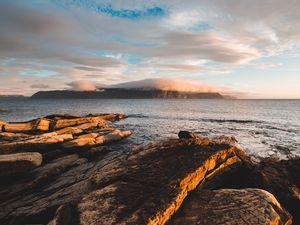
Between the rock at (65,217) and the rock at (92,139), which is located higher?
the rock at (65,217)

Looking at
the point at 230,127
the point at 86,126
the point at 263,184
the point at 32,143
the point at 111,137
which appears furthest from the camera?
the point at 230,127

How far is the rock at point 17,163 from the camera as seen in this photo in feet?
38.8

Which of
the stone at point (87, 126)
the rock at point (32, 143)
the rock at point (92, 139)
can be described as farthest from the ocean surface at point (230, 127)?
the rock at point (32, 143)

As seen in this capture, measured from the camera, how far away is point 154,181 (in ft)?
24.6

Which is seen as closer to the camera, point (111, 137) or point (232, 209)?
point (232, 209)

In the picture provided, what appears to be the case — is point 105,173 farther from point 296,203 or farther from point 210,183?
point 296,203

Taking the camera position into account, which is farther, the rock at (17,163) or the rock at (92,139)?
the rock at (92,139)

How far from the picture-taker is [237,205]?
6.40 metres

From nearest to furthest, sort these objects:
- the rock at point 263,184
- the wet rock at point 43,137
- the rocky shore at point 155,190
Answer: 1. the rocky shore at point 155,190
2. the rock at point 263,184
3. the wet rock at point 43,137

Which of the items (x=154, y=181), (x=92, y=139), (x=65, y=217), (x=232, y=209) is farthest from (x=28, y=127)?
(x=232, y=209)

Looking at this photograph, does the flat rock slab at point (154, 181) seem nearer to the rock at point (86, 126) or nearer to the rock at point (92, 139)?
the rock at point (92, 139)

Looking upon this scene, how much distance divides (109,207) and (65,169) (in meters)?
7.79

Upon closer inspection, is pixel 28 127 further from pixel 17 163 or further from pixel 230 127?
pixel 230 127

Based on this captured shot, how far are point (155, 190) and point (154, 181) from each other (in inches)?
21.4
